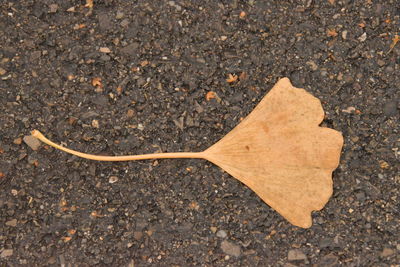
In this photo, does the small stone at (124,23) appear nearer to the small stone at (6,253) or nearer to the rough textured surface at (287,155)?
the rough textured surface at (287,155)

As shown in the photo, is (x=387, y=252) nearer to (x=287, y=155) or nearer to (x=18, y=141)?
(x=287, y=155)

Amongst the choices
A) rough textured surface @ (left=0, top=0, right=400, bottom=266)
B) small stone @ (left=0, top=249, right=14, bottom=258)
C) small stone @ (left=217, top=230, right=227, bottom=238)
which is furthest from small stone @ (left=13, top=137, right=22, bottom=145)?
small stone @ (left=217, top=230, right=227, bottom=238)

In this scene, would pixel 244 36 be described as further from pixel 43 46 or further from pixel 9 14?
pixel 9 14

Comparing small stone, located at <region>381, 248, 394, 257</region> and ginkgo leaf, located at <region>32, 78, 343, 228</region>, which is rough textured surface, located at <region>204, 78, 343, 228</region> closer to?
ginkgo leaf, located at <region>32, 78, 343, 228</region>

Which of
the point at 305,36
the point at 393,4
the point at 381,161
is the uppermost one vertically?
the point at 393,4

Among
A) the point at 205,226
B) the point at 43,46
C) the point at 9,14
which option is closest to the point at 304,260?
the point at 205,226

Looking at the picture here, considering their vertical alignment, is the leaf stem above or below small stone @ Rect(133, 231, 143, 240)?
above

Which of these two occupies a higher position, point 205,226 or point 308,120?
point 308,120

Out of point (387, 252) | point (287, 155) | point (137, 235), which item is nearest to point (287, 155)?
point (287, 155)
